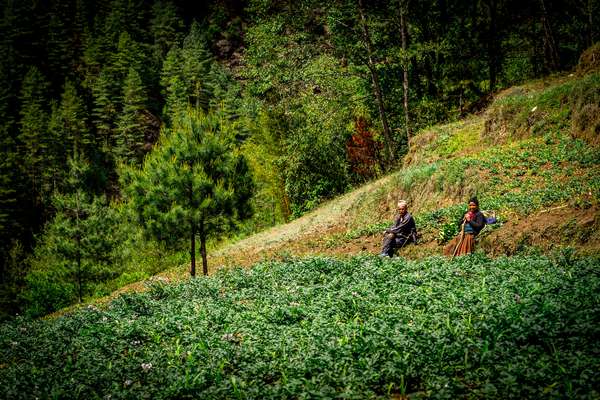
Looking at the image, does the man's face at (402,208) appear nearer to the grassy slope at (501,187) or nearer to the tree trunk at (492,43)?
the grassy slope at (501,187)

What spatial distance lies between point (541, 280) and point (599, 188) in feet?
17.1

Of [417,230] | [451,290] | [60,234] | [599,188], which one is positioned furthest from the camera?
[60,234]

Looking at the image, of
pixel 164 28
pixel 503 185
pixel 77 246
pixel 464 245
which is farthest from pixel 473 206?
Result: pixel 164 28

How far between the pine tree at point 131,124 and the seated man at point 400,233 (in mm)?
62331

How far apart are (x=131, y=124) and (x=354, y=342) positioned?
232 ft

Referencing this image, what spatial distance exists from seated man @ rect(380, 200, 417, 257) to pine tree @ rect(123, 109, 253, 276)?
20.5ft

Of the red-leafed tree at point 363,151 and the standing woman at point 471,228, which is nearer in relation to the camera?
the standing woman at point 471,228

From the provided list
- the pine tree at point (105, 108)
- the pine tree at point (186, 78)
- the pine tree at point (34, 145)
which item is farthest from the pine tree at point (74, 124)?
the pine tree at point (186, 78)

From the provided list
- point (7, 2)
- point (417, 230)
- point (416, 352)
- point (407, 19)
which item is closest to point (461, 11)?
point (407, 19)

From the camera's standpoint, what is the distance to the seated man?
13.8 meters

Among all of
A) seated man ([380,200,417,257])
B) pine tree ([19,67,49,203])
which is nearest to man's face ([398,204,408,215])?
seated man ([380,200,417,257])

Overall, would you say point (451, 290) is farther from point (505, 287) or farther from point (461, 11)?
point (461, 11)

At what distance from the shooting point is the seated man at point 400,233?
1377 cm

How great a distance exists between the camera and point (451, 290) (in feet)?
26.8
